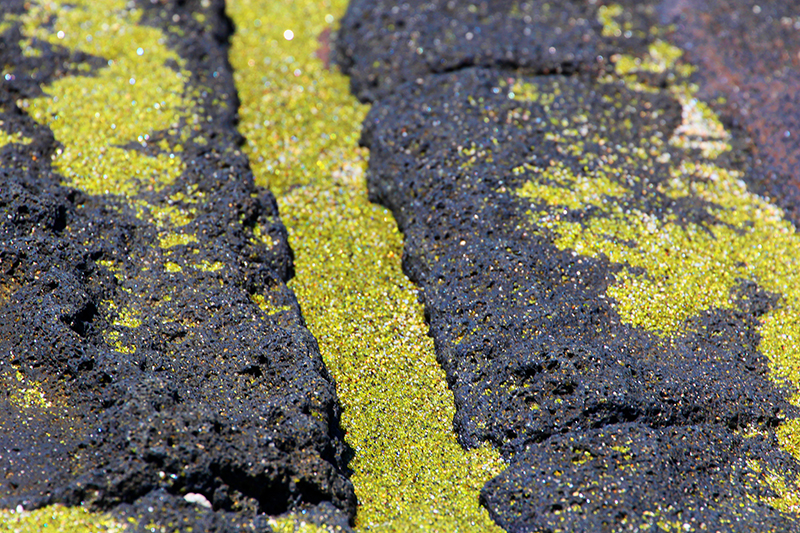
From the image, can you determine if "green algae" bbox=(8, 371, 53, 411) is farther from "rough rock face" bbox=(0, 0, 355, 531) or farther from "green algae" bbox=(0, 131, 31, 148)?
"green algae" bbox=(0, 131, 31, 148)

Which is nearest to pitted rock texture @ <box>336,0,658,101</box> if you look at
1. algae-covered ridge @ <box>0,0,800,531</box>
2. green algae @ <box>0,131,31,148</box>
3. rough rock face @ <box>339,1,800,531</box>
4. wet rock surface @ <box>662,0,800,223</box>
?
rough rock face @ <box>339,1,800,531</box>

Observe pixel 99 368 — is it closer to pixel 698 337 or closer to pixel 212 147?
pixel 212 147

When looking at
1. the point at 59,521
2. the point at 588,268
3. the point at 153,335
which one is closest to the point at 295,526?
the point at 59,521

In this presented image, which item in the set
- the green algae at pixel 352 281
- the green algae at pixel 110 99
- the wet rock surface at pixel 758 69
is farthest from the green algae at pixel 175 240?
the wet rock surface at pixel 758 69

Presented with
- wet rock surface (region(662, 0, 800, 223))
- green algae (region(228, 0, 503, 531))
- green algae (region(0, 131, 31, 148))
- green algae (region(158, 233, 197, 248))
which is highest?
wet rock surface (region(662, 0, 800, 223))

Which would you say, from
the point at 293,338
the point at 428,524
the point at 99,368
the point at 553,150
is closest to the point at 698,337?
the point at 553,150

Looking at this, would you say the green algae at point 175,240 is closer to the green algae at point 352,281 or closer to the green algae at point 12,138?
the green algae at point 352,281

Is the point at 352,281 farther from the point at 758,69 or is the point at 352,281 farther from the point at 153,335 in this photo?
the point at 758,69
